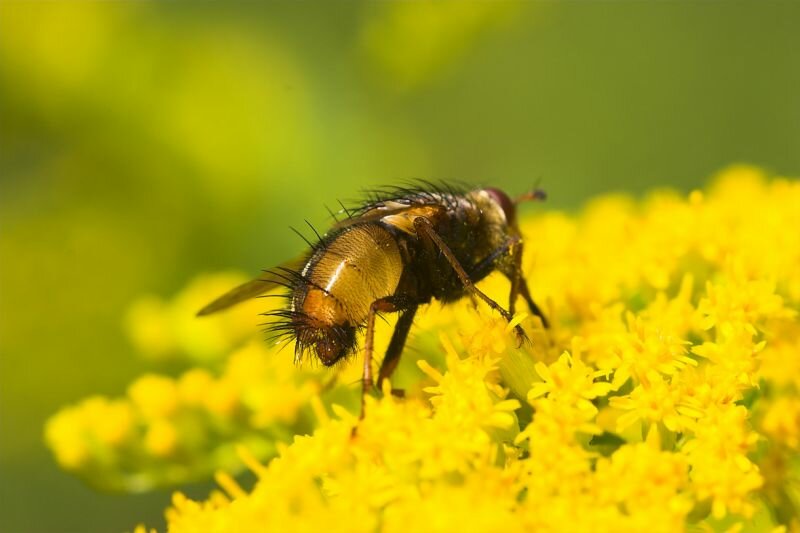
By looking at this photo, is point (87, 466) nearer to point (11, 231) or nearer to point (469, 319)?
point (469, 319)

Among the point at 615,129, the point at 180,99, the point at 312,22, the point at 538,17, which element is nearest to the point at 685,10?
the point at 615,129

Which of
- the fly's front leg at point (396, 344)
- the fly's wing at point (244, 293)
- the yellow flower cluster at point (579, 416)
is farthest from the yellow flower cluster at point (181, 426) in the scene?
the fly's front leg at point (396, 344)

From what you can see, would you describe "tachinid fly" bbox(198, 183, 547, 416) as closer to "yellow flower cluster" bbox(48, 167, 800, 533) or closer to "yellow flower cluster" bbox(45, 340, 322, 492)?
"yellow flower cluster" bbox(48, 167, 800, 533)

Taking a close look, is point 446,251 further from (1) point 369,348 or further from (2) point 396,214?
(1) point 369,348

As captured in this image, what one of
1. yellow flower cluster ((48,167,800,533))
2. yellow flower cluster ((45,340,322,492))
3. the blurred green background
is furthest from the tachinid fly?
the blurred green background

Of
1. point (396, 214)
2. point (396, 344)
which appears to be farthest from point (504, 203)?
point (396, 344)
